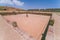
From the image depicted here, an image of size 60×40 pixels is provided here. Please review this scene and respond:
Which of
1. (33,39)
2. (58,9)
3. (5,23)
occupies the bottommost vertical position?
(33,39)

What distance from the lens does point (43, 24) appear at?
3199 millimetres

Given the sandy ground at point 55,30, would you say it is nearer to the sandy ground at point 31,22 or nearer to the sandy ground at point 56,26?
the sandy ground at point 56,26

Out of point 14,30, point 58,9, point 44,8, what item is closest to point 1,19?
point 14,30

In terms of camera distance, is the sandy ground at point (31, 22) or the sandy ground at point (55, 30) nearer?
the sandy ground at point (55, 30)

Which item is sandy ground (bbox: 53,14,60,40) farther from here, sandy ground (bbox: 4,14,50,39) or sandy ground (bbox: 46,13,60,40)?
sandy ground (bbox: 4,14,50,39)

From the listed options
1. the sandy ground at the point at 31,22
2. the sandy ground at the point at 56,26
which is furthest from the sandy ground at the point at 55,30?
the sandy ground at the point at 31,22

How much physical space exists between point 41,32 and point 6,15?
0.70 metres

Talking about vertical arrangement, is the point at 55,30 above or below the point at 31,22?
below

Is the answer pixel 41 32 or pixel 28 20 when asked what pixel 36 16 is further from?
pixel 41 32

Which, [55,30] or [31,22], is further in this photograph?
[31,22]

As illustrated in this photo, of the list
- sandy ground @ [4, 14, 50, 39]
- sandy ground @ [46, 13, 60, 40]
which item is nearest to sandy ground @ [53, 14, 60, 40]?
sandy ground @ [46, 13, 60, 40]

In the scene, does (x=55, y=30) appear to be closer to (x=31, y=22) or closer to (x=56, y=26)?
(x=56, y=26)

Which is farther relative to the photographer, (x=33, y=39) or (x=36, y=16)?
(x=36, y=16)

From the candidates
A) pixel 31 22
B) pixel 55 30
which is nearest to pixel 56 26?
pixel 55 30
